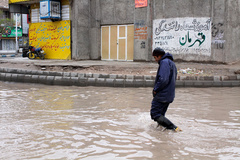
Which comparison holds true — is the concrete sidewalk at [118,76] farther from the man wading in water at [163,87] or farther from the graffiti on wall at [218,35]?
the man wading in water at [163,87]

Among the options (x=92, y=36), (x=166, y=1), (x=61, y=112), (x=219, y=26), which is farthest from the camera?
(x=92, y=36)

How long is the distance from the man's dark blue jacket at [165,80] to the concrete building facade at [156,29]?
10014 millimetres

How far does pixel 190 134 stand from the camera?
5.09m

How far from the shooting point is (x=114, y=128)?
5512 mm

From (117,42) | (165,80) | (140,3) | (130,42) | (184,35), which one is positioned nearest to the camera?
(165,80)

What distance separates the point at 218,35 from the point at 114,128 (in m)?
10.6

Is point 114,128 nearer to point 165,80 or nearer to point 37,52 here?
point 165,80

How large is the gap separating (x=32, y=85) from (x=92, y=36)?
7874mm

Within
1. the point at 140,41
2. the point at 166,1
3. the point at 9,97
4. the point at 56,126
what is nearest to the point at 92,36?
the point at 140,41

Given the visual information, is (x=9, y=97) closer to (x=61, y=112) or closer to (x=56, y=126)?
(x=61, y=112)

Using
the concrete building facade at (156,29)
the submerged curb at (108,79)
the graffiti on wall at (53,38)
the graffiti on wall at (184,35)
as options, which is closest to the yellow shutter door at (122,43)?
the concrete building facade at (156,29)

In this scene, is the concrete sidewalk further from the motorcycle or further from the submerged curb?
the motorcycle

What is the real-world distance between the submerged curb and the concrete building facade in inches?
135

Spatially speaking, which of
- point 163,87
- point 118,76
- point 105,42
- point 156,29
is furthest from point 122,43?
point 163,87
